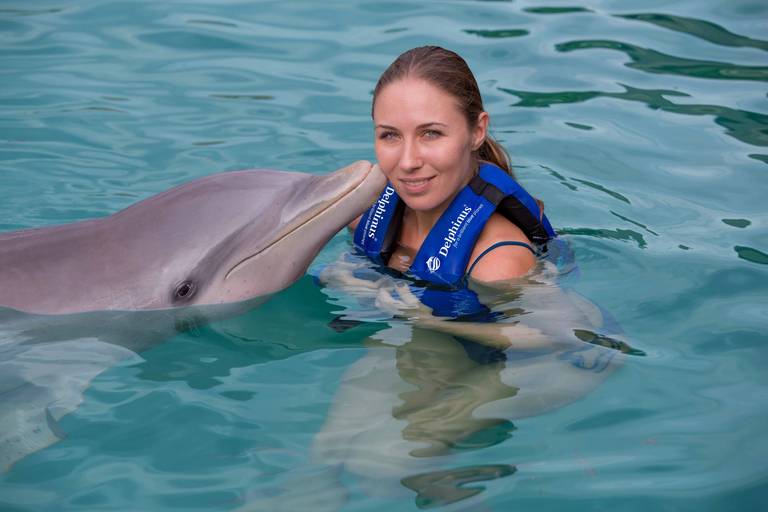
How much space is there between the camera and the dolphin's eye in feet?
13.8

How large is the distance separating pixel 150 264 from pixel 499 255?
6.96ft

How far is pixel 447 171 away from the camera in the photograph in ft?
15.0

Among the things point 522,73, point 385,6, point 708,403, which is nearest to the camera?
point 708,403

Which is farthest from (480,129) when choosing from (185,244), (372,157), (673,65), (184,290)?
(673,65)

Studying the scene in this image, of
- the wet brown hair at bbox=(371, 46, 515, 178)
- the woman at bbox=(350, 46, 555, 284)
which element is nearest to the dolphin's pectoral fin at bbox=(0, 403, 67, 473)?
the woman at bbox=(350, 46, 555, 284)

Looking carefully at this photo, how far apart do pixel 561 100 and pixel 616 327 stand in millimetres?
4703

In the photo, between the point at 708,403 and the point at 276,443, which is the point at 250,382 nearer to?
the point at 276,443

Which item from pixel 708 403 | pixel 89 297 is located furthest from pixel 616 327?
pixel 89 297

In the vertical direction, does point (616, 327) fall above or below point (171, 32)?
below

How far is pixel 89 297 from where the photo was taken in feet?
13.5

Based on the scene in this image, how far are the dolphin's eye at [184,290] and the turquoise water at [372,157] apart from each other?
0.33 m

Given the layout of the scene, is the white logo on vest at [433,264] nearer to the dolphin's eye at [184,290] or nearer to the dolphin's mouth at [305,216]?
the dolphin's mouth at [305,216]

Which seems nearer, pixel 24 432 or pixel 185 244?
pixel 24 432

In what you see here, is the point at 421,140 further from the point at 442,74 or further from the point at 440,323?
the point at 440,323
